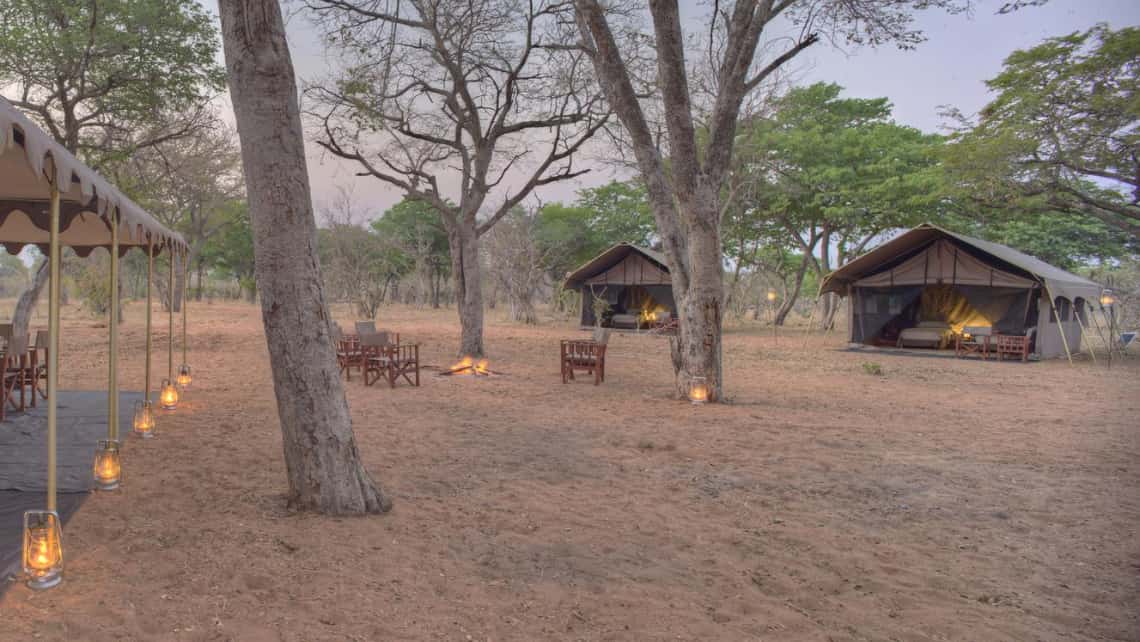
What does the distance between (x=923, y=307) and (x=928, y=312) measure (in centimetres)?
20

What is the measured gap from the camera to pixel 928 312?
18.6m

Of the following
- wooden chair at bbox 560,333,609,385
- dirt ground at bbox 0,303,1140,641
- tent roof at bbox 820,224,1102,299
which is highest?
tent roof at bbox 820,224,1102,299

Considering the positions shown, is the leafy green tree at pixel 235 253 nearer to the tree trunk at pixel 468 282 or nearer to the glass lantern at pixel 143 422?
the tree trunk at pixel 468 282

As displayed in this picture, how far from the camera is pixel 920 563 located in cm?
371

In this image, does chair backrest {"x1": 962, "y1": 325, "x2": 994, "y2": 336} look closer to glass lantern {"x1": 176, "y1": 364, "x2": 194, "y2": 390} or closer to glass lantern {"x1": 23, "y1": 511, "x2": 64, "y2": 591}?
glass lantern {"x1": 176, "y1": 364, "x2": 194, "y2": 390}

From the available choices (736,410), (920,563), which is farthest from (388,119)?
(920,563)

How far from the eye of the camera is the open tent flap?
17.0 m

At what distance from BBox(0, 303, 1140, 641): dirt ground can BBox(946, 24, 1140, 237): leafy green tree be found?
8.56 metres

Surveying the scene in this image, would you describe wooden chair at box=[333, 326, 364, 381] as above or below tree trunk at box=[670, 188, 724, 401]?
below

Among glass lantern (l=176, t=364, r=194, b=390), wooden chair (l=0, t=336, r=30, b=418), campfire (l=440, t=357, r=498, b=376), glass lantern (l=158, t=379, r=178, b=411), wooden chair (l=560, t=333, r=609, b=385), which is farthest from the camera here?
campfire (l=440, t=357, r=498, b=376)

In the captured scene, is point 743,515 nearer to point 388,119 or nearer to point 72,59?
point 388,119

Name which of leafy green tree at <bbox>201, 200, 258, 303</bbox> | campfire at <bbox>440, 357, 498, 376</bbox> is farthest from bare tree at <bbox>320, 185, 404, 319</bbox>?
campfire at <bbox>440, 357, 498, 376</bbox>

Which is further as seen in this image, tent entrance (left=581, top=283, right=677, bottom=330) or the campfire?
tent entrance (left=581, top=283, right=677, bottom=330)

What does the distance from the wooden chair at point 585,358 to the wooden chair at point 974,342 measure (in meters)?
10.3
